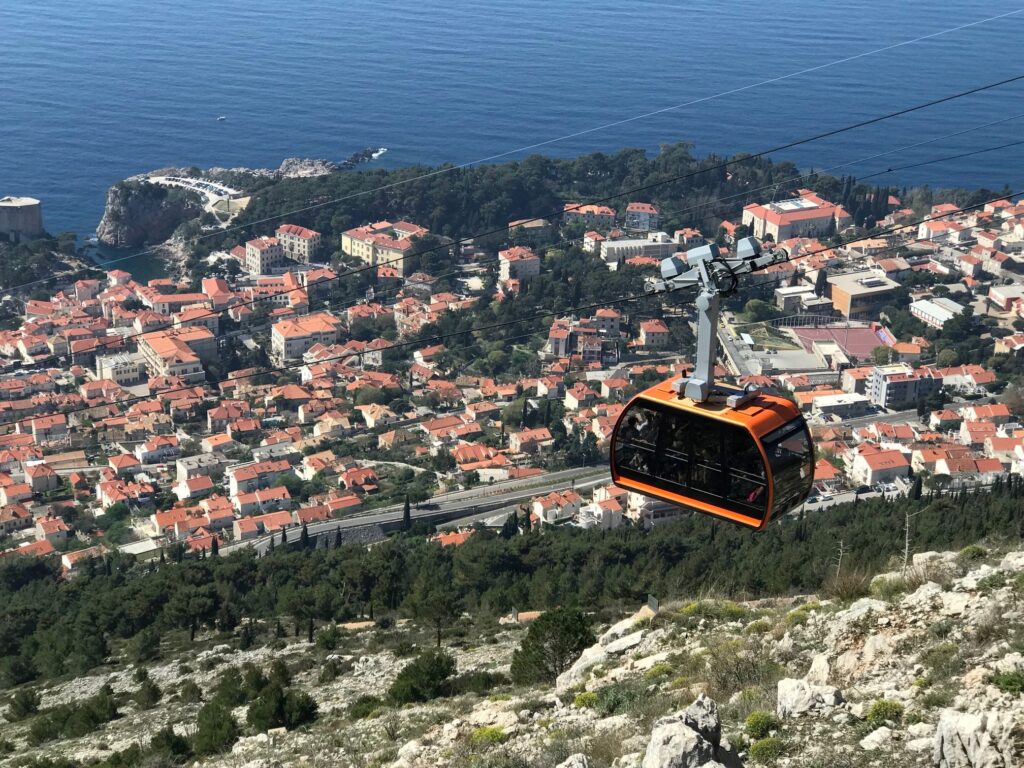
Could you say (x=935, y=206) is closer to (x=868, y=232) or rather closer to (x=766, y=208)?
(x=868, y=232)

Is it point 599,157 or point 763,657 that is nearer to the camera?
point 763,657

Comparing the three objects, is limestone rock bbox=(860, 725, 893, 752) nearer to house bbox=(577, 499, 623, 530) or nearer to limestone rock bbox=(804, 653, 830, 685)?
limestone rock bbox=(804, 653, 830, 685)

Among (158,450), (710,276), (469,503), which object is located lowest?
(469,503)

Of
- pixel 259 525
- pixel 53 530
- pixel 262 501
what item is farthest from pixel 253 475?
pixel 53 530

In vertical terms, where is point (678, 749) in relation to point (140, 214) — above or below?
above

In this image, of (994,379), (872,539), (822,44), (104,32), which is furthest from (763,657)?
(104,32)

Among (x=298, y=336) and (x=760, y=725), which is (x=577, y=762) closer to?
(x=760, y=725)

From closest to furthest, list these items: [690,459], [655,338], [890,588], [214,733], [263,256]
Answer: [690,459], [890,588], [214,733], [655,338], [263,256]

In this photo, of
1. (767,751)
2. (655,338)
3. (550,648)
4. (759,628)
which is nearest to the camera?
(767,751)

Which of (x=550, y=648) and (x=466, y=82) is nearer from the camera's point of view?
(x=550, y=648)
